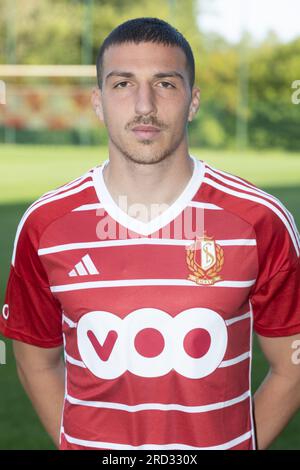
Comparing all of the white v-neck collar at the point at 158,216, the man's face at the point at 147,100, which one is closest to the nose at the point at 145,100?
the man's face at the point at 147,100

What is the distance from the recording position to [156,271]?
273cm

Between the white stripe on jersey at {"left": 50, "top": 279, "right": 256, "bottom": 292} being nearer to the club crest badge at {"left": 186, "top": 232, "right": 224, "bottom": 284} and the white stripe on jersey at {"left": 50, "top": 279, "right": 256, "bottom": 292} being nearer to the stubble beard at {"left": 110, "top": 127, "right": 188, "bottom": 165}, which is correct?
the club crest badge at {"left": 186, "top": 232, "right": 224, "bottom": 284}

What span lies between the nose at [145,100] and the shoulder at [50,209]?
374 mm

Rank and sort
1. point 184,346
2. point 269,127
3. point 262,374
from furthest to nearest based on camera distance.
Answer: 1. point 269,127
2. point 262,374
3. point 184,346

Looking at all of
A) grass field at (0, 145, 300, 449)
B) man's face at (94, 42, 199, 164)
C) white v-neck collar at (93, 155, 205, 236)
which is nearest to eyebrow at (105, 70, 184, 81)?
man's face at (94, 42, 199, 164)

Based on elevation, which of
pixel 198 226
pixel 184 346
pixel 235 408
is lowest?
pixel 235 408

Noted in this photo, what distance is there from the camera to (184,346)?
2.68 metres

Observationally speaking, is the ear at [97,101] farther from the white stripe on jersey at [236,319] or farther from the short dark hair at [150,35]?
the white stripe on jersey at [236,319]

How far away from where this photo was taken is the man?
8.75 ft

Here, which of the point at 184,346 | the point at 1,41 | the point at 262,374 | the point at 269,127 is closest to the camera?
the point at 184,346

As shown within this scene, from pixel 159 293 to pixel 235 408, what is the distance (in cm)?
47

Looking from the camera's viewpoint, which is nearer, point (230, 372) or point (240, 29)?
point (230, 372)
